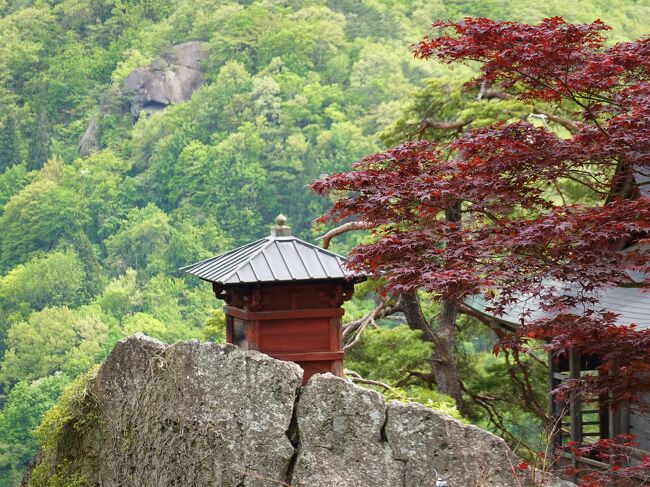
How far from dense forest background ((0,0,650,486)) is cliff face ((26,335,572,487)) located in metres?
33.1

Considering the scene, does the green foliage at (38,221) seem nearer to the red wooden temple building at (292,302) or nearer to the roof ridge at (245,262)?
the roof ridge at (245,262)

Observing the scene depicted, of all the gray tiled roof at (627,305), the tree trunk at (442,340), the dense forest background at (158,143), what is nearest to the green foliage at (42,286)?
the dense forest background at (158,143)

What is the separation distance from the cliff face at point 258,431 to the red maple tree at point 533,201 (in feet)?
2.26

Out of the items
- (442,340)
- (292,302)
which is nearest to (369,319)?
(442,340)

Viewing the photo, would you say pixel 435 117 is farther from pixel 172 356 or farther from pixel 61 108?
pixel 61 108

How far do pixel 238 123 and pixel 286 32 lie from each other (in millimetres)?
8243

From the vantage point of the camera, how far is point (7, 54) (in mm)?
67500

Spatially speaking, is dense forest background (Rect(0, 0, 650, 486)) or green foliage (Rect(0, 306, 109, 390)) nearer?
green foliage (Rect(0, 306, 109, 390))

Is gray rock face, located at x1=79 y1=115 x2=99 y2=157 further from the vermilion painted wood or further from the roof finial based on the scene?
the vermilion painted wood

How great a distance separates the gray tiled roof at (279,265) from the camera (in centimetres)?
557

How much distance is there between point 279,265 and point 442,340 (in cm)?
508

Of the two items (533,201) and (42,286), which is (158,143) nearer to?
(42,286)

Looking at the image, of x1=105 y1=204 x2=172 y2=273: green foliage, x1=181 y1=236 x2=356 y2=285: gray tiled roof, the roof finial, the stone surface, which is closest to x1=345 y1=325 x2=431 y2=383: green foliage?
the roof finial

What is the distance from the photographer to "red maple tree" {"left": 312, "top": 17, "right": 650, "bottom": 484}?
4.54 metres
